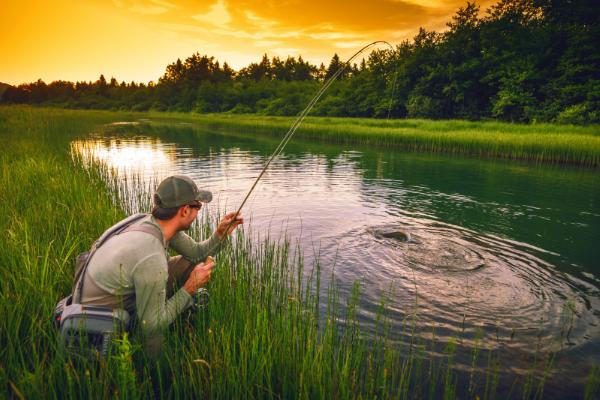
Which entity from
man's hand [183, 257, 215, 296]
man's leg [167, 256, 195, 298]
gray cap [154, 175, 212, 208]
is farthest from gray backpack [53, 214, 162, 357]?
man's leg [167, 256, 195, 298]

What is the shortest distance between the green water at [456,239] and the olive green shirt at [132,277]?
2151 mm

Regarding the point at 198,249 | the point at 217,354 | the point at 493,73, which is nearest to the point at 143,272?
the point at 217,354

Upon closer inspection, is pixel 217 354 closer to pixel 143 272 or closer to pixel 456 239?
pixel 143 272

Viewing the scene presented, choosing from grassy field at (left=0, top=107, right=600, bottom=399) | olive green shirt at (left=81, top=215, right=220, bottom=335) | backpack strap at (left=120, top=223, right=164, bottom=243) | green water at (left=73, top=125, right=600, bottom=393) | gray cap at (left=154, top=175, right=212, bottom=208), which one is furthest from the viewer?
green water at (left=73, top=125, right=600, bottom=393)

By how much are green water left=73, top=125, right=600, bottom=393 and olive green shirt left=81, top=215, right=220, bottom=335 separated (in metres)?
2.15

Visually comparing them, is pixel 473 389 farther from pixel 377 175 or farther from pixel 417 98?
pixel 417 98

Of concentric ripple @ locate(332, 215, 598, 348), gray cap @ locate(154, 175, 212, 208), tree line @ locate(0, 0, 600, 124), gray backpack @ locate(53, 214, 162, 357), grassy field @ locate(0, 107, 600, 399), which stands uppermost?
tree line @ locate(0, 0, 600, 124)

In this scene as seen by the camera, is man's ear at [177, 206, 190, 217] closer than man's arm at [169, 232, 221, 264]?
Yes

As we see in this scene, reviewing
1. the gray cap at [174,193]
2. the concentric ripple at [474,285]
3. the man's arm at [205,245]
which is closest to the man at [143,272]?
the gray cap at [174,193]

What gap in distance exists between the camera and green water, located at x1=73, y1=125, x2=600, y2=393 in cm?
498

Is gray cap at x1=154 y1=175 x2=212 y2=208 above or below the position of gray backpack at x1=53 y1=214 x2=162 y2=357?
above

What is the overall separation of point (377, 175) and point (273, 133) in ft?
75.1

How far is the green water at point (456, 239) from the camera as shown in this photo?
4.98 metres

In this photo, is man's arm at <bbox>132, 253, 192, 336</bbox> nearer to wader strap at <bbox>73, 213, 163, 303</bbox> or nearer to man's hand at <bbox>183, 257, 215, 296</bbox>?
wader strap at <bbox>73, 213, 163, 303</bbox>
